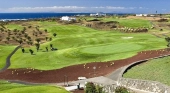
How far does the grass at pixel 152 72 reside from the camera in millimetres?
35494

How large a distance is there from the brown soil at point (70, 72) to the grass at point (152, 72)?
616 cm

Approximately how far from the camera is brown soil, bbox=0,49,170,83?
4878 centimetres

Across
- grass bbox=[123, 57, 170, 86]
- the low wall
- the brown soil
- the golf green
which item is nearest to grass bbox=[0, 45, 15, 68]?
the brown soil

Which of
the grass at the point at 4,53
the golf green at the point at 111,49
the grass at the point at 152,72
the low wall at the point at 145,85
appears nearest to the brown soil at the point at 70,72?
the golf green at the point at 111,49

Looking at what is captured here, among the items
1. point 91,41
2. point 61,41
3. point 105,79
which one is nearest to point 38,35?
point 61,41

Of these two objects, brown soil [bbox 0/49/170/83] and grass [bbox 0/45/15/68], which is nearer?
brown soil [bbox 0/49/170/83]

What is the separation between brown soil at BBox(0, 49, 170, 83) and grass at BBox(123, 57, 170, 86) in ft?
20.2

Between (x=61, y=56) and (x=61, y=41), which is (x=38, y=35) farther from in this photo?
(x=61, y=56)

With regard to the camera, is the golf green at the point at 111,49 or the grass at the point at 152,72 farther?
the golf green at the point at 111,49

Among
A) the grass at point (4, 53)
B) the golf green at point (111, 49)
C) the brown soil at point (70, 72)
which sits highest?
the golf green at point (111, 49)

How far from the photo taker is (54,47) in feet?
284

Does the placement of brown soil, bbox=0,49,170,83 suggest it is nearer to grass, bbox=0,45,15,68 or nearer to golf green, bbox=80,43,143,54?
golf green, bbox=80,43,143,54

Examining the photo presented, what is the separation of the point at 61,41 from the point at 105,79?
5363 cm

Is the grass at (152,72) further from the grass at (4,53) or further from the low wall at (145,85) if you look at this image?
the grass at (4,53)
